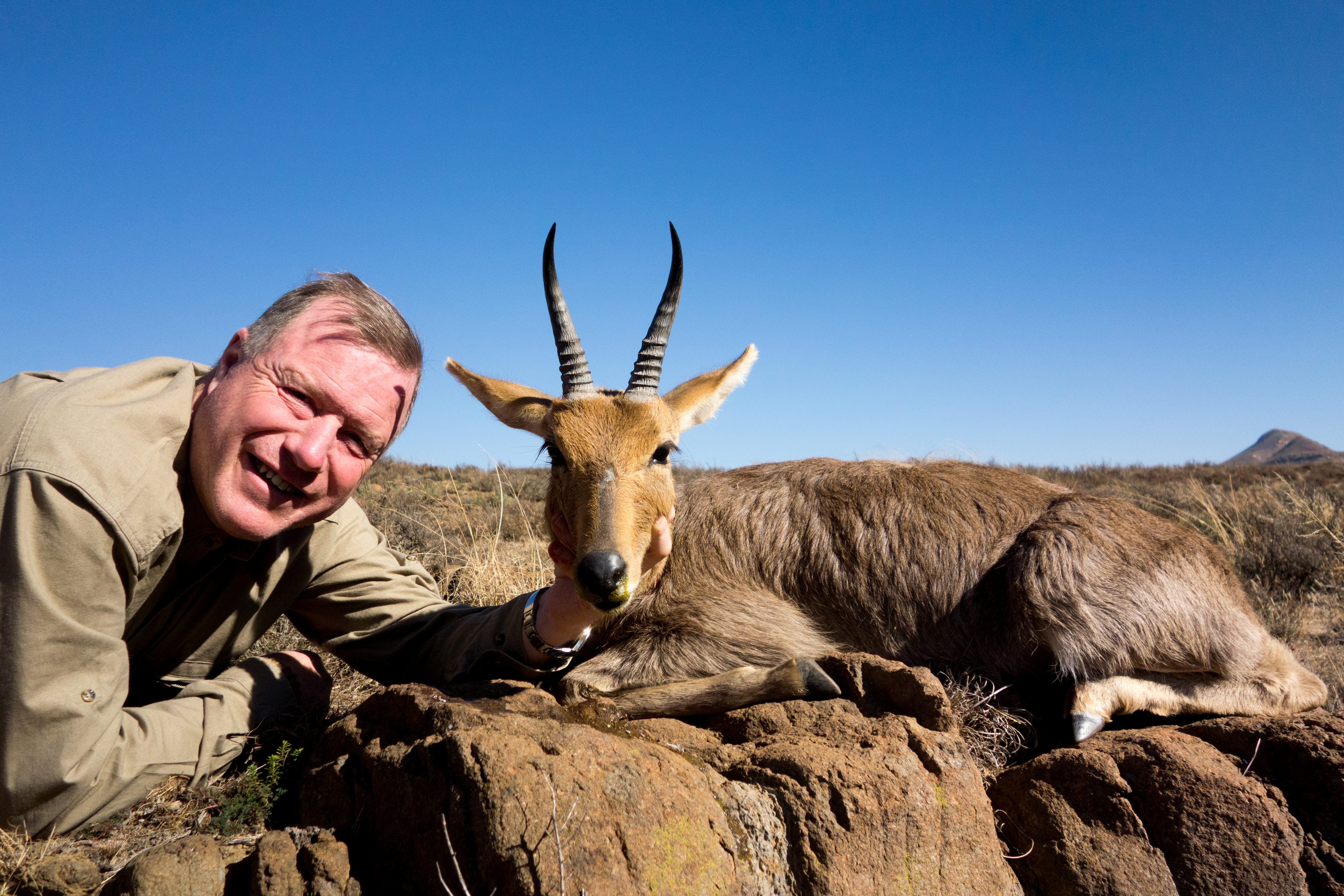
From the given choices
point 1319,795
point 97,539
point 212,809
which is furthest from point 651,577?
point 1319,795

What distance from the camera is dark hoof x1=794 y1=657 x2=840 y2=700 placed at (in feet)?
14.1

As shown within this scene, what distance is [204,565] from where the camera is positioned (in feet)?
14.2

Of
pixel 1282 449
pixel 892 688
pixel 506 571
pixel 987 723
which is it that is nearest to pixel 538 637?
pixel 892 688

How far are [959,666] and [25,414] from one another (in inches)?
200

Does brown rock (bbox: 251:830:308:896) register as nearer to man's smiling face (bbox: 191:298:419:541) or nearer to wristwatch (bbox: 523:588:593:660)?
man's smiling face (bbox: 191:298:419:541)

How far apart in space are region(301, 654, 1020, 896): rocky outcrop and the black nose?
620mm

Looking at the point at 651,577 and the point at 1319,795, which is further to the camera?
the point at 651,577

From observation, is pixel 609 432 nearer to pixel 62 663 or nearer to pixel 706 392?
pixel 706 392

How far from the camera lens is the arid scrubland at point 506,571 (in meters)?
3.60

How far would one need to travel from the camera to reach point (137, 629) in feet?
13.8

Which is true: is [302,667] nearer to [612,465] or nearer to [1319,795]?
[612,465]

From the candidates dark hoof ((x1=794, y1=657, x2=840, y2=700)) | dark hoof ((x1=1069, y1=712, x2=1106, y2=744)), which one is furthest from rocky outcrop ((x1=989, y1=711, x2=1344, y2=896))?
dark hoof ((x1=794, y1=657, x2=840, y2=700))

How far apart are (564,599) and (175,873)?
1947 mm

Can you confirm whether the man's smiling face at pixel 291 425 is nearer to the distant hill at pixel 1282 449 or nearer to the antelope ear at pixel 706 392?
the antelope ear at pixel 706 392
